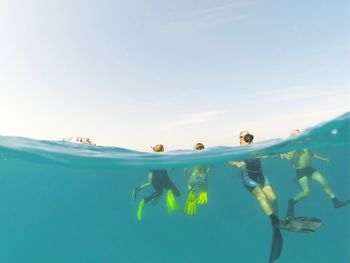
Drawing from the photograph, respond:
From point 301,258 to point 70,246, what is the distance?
151 feet

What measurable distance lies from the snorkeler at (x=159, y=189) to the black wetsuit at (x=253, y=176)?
4.57 metres

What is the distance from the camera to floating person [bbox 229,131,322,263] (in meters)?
8.90

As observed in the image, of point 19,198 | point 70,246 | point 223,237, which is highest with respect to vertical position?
point 19,198

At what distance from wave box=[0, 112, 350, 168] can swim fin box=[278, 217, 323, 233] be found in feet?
21.0

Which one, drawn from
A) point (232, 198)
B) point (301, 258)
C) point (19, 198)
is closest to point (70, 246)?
point (19, 198)

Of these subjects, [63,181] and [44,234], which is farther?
[44,234]

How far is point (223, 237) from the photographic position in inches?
2052

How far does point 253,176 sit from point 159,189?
6.23 metres

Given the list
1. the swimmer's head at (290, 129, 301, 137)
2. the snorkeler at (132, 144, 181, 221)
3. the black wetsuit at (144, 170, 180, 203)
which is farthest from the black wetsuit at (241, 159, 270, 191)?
the black wetsuit at (144, 170, 180, 203)

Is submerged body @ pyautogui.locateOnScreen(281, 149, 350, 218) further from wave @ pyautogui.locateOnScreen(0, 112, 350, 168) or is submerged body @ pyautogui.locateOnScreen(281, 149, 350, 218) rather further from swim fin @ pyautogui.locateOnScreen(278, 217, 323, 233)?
swim fin @ pyautogui.locateOnScreen(278, 217, 323, 233)

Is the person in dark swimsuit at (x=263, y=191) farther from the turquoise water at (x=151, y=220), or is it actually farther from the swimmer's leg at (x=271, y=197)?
the turquoise water at (x=151, y=220)

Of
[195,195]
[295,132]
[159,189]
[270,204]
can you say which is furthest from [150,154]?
[270,204]

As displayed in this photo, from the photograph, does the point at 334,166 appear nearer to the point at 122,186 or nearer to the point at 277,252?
the point at 122,186

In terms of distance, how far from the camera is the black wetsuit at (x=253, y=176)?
1106 centimetres
